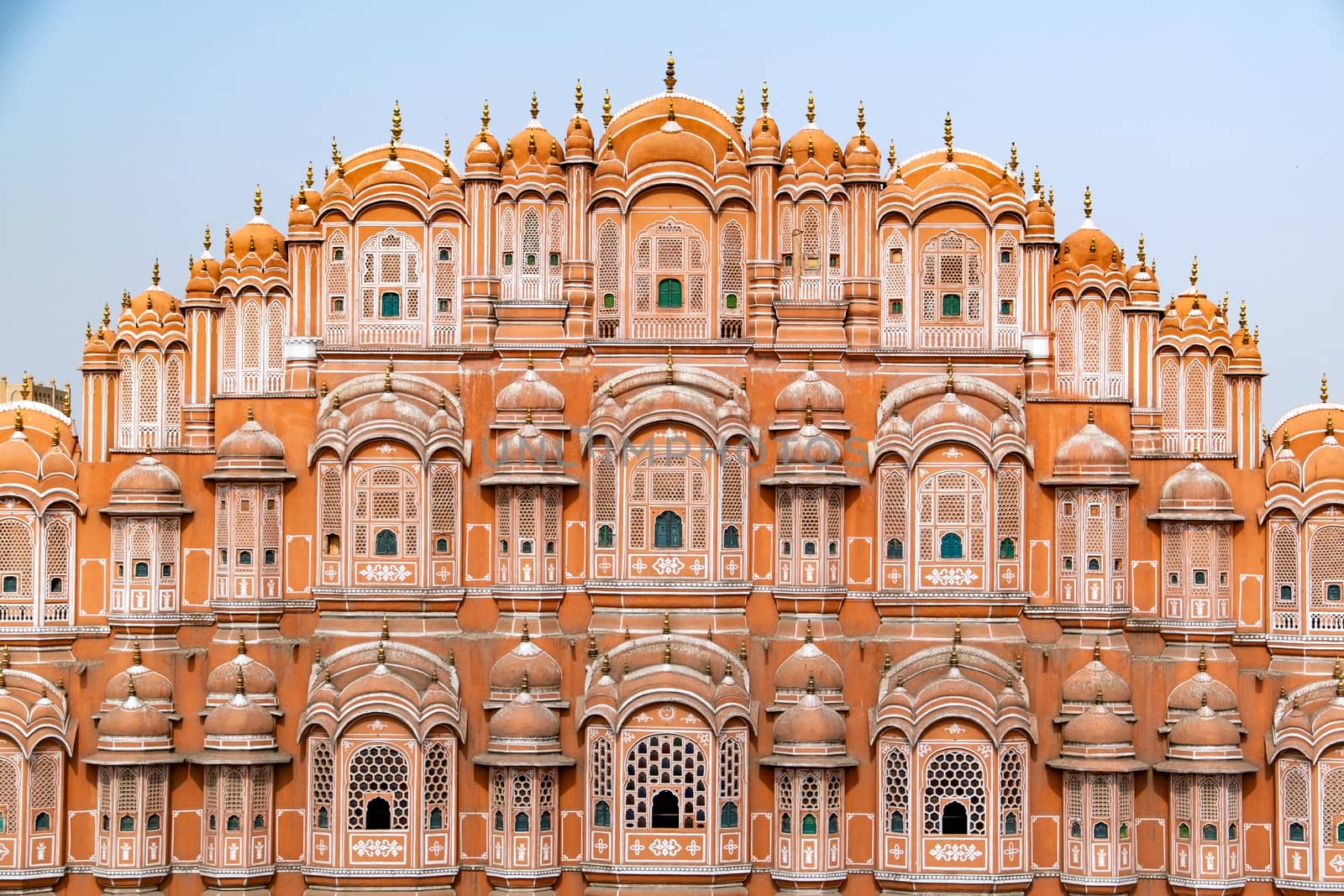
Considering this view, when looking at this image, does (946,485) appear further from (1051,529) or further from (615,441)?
(615,441)

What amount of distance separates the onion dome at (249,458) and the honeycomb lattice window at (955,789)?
1330cm

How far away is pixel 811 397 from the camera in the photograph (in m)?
40.6

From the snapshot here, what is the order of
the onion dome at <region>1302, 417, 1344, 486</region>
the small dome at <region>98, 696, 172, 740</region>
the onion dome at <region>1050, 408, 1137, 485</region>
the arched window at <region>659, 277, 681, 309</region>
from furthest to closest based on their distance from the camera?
1. the arched window at <region>659, 277, 681, 309</region>
2. the onion dome at <region>1302, 417, 1344, 486</region>
3. the onion dome at <region>1050, 408, 1137, 485</region>
4. the small dome at <region>98, 696, 172, 740</region>

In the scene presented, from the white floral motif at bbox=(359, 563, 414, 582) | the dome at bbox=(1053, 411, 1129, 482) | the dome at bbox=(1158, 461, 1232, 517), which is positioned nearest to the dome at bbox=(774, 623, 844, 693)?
the dome at bbox=(1053, 411, 1129, 482)

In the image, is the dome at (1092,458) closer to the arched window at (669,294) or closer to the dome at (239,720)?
the arched window at (669,294)

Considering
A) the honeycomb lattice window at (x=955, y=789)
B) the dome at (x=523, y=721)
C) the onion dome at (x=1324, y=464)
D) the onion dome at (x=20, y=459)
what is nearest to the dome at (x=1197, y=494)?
the onion dome at (x=1324, y=464)

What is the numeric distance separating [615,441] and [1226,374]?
1307 centimetres

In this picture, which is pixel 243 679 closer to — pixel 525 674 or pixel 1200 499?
pixel 525 674

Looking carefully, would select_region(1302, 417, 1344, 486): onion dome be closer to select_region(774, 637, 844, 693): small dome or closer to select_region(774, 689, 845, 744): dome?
select_region(774, 637, 844, 693): small dome

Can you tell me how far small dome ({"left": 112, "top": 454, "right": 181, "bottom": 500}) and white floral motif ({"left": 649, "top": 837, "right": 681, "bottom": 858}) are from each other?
37.1 ft

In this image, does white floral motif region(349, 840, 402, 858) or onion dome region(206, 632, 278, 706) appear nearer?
white floral motif region(349, 840, 402, 858)

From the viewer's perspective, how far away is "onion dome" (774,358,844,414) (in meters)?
40.6

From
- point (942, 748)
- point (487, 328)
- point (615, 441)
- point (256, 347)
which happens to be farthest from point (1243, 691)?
point (256, 347)

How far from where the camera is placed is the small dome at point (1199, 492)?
40.3m
